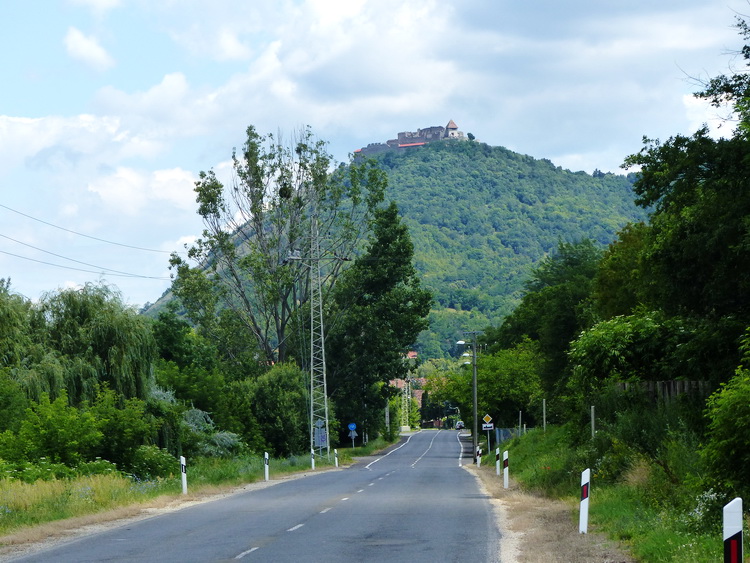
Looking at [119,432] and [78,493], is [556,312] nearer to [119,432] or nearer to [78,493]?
[119,432]

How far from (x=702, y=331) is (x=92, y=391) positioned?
25.8m

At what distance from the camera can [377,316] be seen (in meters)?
71.4

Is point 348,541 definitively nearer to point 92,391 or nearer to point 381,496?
point 381,496

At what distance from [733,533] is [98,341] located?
1420 inches

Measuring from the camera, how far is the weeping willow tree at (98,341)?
39.0 metres

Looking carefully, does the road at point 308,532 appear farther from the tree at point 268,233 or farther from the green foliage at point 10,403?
the tree at point 268,233

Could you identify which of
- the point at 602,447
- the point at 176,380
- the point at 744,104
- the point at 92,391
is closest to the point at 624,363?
the point at 602,447

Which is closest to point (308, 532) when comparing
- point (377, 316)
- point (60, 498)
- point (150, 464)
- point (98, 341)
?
point (60, 498)

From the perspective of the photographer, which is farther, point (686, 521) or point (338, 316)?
point (338, 316)

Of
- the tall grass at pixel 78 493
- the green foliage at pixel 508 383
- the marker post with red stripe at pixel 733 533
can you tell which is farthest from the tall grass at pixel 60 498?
the green foliage at pixel 508 383

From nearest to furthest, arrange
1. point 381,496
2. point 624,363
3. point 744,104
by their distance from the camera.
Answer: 1. point 744,104
2. point 624,363
3. point 381,496

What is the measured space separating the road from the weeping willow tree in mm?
11962

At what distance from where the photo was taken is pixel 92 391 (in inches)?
1529

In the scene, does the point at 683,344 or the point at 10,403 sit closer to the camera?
the point at 683,344
